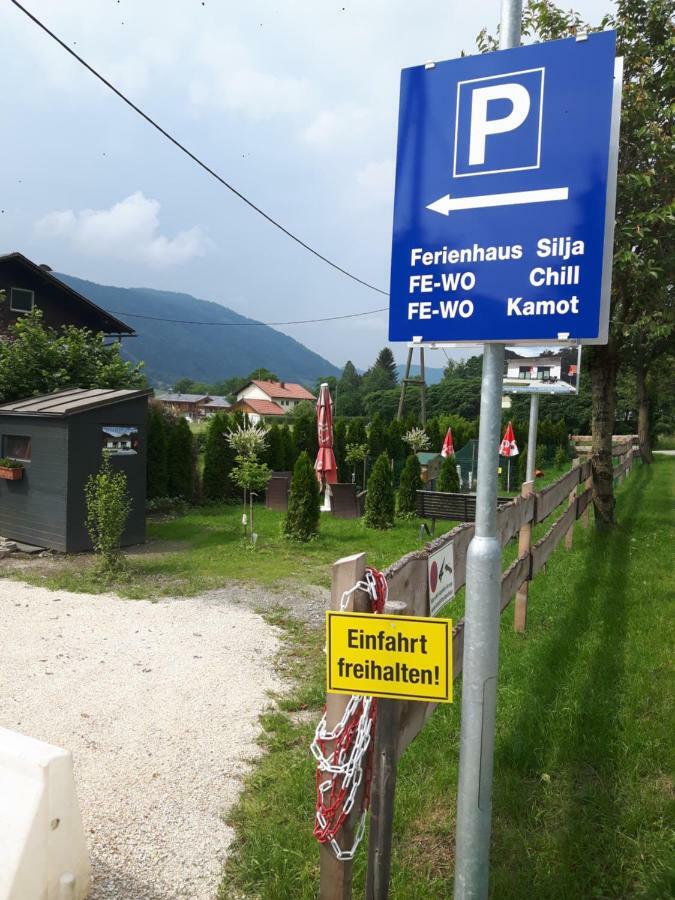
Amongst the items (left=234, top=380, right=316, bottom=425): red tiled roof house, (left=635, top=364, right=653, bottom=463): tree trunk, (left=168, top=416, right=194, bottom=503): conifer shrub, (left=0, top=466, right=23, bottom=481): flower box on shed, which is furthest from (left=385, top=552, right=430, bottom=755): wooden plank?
(left=234, top=380, right=316, bottom=425): red tiled roof house

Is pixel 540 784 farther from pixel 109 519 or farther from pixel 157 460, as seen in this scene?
pixel 157 460

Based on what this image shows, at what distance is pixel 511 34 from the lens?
2.05 meters

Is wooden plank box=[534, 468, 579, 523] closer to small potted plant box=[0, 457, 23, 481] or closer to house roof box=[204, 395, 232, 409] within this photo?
small potted plant box=[0, 457, 23, 481]

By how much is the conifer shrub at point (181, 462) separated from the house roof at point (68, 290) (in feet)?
31.3

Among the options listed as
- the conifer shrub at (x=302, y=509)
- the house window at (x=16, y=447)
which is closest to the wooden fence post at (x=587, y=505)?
the conifer shrub at (x=302, y=509)

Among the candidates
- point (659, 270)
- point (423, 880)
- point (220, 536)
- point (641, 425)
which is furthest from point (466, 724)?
point (641, 425)

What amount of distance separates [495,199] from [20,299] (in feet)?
90.6

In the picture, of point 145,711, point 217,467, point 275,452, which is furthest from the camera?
point 275,452

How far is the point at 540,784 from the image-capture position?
3.40 metres

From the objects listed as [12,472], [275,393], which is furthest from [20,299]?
[275,393]

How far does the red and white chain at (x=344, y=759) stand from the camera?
2.17 meters

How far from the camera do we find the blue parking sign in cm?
193

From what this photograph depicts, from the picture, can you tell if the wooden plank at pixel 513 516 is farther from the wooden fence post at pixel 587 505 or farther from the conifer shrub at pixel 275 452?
the conifer shrub at pixel 275 452

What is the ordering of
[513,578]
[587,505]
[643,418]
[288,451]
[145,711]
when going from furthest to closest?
1. [643,418]
2. [288,451]
3. [587,505]
4. [513,578]
5. [145,711]
